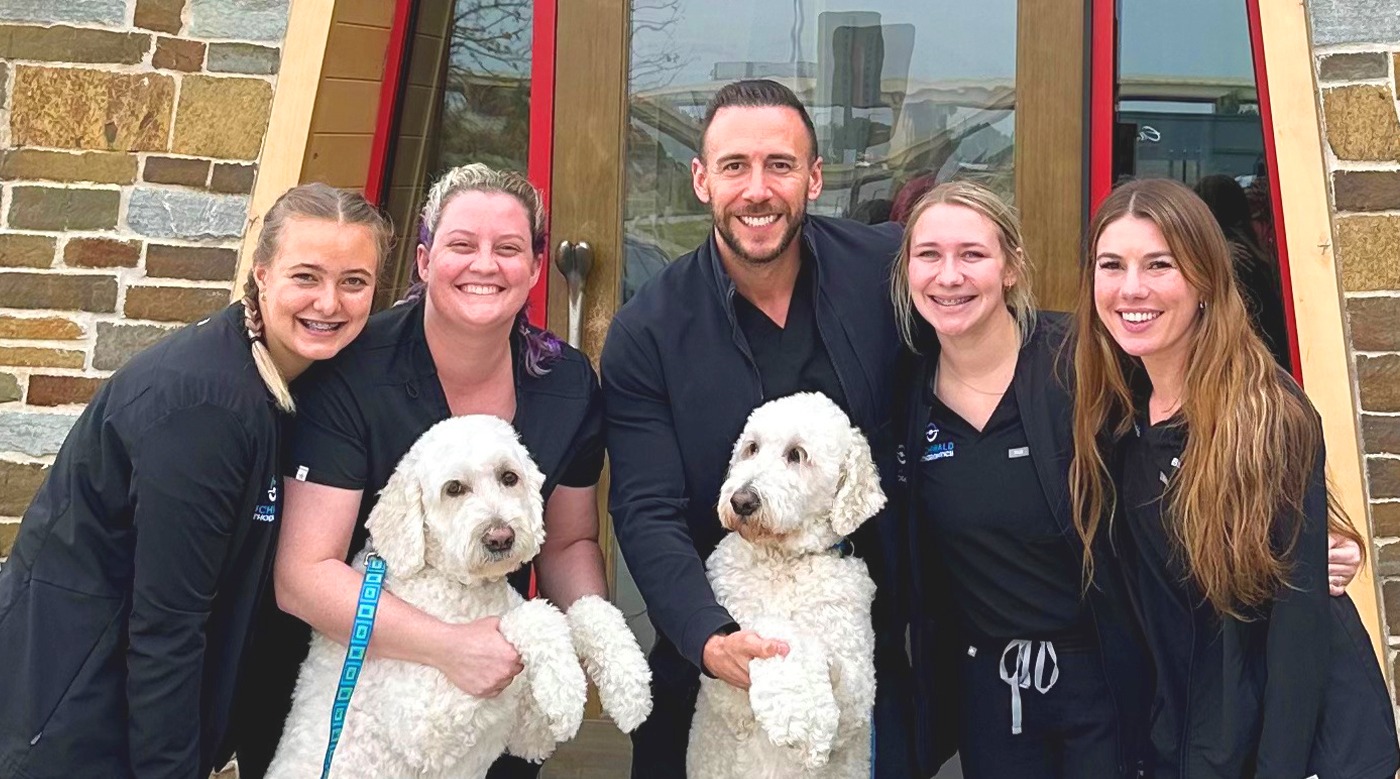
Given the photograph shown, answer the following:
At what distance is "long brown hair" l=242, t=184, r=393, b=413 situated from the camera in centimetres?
250

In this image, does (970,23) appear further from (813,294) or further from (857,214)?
(813,294)

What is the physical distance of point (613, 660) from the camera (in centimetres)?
249

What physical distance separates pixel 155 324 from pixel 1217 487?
10.2ft

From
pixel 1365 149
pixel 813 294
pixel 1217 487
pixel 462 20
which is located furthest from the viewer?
pixel 462 20


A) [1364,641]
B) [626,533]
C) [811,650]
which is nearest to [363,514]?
[626,533]

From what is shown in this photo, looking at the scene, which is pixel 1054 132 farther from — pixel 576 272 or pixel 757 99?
pixel 576 272

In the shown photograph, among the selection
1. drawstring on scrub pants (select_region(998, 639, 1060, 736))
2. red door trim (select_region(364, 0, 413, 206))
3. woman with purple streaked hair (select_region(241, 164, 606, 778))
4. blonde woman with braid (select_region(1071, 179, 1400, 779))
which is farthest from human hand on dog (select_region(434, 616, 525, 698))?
red door trim (select_region(364, 0, 413, 206))

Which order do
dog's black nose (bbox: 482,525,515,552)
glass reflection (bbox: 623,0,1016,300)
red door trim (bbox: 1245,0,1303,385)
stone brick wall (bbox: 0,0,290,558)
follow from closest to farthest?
dog's black nose (bbox: 482,525,515,552) → red door trim (bbox: 1245,0,1303,385) → stone brick wall (bbox: 0,0,290,558) → glass reflection (bbox: 623,0,1016,300)

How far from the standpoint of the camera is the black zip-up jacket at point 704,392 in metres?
2.86

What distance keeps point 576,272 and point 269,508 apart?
1716 mm

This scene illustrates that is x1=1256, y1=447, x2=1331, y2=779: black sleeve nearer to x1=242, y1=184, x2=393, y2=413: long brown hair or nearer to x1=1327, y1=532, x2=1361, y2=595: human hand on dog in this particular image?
x1=1327, y1=532, x2=1361, y2=595: human hand on dog

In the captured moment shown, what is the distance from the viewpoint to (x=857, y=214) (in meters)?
4.02

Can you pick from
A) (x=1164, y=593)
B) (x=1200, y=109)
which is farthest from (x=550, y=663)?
(x=1200, y=109)

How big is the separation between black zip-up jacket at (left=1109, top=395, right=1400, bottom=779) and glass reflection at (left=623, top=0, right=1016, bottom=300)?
1841 mm
